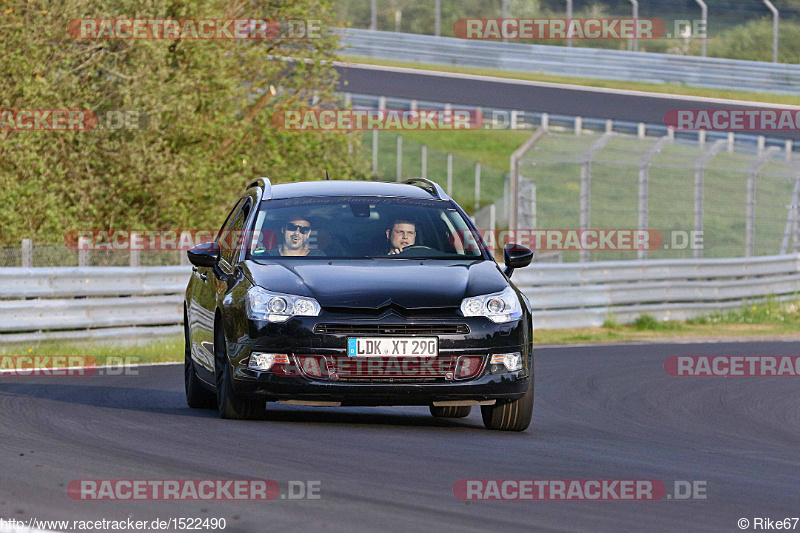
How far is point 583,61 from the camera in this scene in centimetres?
4788

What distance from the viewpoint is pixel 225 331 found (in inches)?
361

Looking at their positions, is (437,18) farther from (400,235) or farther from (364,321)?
(364,321)

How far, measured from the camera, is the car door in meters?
9.90

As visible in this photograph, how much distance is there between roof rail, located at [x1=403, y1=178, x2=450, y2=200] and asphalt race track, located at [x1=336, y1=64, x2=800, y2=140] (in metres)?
29.9

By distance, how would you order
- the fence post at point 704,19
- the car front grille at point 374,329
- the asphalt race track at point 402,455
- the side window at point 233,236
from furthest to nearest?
the fence post at point 704,19 → the side window at point 233,236 → the car front grille at point 374,329 → the asphalt race track at point 402,455

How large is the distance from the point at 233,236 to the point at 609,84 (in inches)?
1460

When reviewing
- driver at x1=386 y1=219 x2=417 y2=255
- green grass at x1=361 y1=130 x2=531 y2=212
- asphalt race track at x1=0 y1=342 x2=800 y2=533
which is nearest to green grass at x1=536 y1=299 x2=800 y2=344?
asphalt race track at x1=0 y1=342 x2=800 y2=533

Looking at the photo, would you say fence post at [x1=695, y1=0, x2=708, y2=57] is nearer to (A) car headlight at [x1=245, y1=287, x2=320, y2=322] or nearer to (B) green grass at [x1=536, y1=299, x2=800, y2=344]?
(B) green grass at [x1=536, y1=299, x2=800, y2=344]

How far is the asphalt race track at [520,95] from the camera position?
4244 cm

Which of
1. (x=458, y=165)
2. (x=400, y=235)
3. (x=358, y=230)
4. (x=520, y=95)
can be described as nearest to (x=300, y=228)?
(x=358, y=230)

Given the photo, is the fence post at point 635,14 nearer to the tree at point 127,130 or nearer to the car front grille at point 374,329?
the tree at point 127,130

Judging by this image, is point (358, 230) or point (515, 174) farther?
point (515, 174)

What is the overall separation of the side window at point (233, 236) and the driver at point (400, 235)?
1.04 metres

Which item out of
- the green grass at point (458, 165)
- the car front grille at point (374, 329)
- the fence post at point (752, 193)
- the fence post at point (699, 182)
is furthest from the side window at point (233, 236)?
the green grass at point (458, 165)
